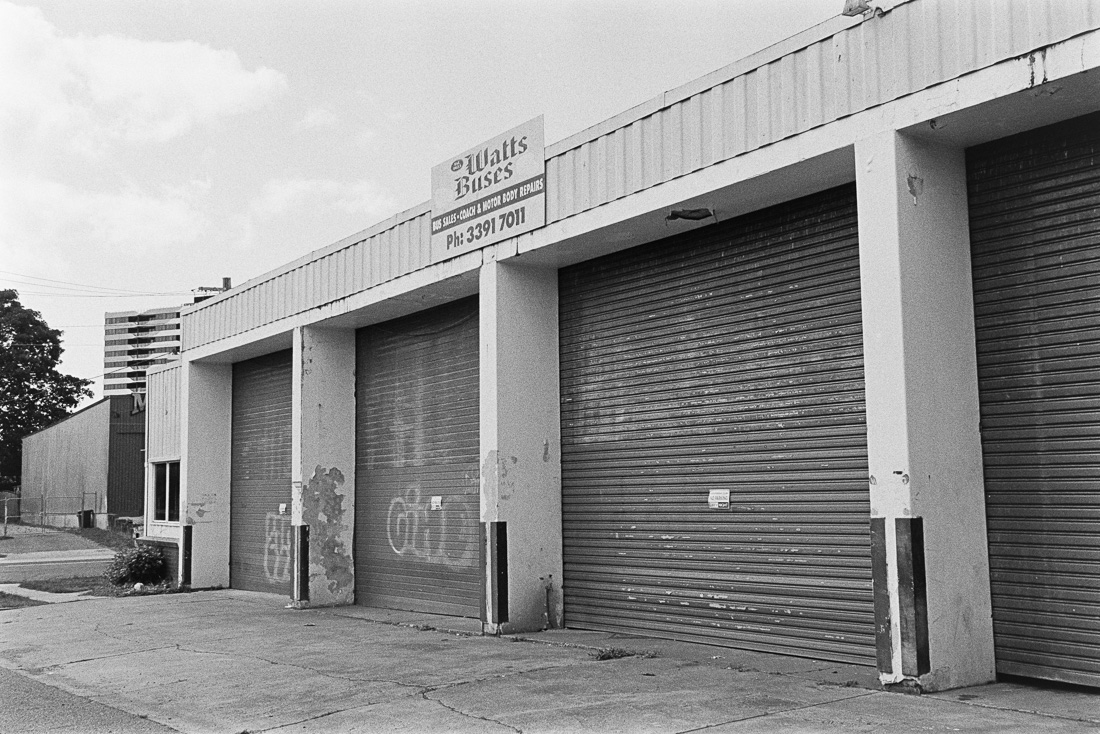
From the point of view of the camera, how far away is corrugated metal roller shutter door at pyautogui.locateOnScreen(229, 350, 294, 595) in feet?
61.8

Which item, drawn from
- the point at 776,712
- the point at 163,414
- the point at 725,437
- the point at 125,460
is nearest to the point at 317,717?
the point at 776,712

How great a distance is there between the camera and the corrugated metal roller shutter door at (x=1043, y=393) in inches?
305

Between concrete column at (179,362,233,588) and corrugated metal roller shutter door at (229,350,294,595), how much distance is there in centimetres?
16

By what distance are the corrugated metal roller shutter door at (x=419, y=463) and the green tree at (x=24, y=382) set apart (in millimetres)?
63634

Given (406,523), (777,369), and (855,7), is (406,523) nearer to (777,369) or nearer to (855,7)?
(777,369)

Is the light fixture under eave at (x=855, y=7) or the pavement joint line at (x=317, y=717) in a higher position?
the light fixture under eave at (x=855, y=7)

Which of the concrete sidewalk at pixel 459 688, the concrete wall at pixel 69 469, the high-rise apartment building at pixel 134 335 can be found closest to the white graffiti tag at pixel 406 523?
the concrete sidewalk at pixel 459 688

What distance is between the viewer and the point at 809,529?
966 cm

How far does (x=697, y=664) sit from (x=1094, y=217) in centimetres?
490

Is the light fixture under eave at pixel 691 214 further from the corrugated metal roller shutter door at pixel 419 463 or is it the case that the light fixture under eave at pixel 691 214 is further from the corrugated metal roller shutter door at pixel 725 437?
the corrugated metal roller shutter door at pixel 419 463

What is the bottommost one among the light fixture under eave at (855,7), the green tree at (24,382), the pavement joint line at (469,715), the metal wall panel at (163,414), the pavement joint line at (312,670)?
the pavement joint line at (312,670)

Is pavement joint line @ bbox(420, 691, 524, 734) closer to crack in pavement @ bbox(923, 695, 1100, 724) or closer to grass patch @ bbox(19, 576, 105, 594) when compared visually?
crack in pavement @ bbox(923, 695, 1100, 724)

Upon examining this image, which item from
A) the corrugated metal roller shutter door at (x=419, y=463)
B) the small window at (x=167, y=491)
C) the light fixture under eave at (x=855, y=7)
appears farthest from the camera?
the small window at (x=167, y=491)

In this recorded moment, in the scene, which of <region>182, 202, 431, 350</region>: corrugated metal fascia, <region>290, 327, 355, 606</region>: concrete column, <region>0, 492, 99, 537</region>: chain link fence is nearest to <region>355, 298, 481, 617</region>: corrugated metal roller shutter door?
<region>290, 327, 355, 606</region>: concrete column
